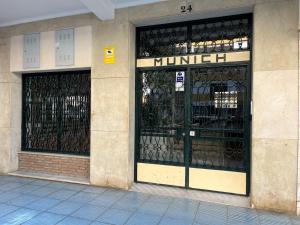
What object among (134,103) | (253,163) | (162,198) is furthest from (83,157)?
(253,163)

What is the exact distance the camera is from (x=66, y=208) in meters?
4.05

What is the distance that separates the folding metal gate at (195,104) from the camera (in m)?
4.57

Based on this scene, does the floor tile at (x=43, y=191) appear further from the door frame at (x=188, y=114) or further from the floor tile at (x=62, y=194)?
the door frame at (x=188, y=114)

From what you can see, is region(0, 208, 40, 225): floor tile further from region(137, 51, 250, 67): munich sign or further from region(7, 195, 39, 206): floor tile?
region(137, 51, 250, 67): munich sign

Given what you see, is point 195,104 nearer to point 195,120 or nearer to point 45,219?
point 195,120

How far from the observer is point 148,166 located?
16.9ft

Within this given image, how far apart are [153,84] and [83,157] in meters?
2.17

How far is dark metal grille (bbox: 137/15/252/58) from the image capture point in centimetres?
460

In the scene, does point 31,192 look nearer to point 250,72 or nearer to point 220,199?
point 220,199

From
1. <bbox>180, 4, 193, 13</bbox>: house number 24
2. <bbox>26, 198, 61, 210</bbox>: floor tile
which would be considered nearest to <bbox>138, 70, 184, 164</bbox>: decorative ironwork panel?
<bbox>180, 4, 193, 13</bbox>: house number 24

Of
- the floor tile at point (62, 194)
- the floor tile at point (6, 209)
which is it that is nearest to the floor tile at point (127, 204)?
the floor tile at point (62, 194)

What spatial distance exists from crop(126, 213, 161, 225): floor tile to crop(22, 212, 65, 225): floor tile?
39.7 inches

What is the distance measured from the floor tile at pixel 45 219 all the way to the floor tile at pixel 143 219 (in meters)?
1.01

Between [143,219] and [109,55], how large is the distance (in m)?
3.03
